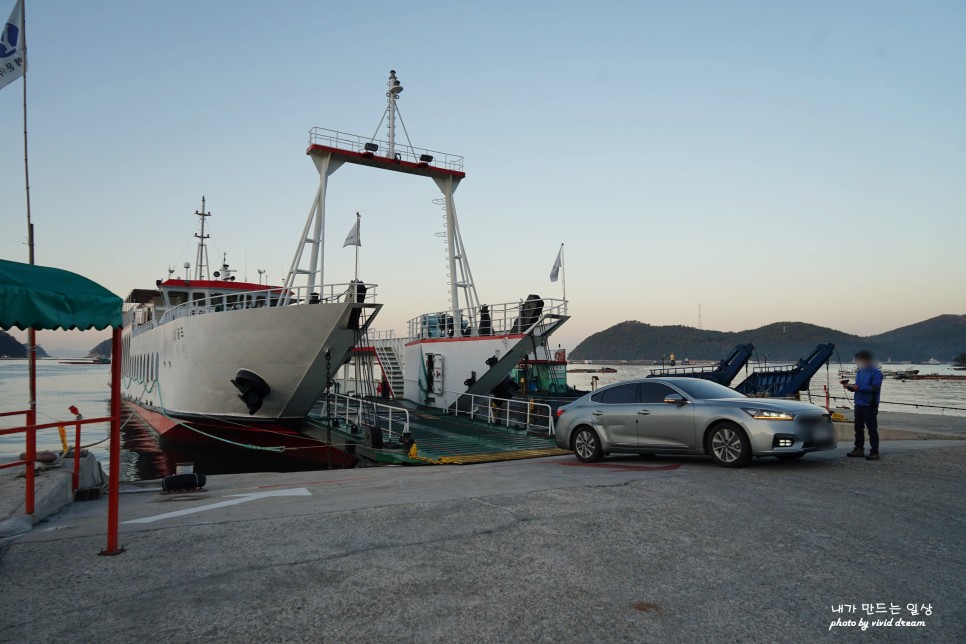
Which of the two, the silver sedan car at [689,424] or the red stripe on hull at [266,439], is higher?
the silver sedan car at [689,424]

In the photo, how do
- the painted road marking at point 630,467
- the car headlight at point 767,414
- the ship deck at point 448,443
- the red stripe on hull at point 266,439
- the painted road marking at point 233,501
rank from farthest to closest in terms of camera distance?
the red stripe on hull at point 266,439, the ship deck at point 448,443, the painted road marking at point 630,467, the car headlight at point 767,414, the painted road marking at point 233,501

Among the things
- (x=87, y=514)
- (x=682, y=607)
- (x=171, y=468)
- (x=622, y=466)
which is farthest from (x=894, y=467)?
(x=171, y=468)

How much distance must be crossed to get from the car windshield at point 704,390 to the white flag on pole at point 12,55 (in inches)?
481

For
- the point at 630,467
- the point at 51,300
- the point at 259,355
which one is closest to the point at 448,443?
the point at 630,467

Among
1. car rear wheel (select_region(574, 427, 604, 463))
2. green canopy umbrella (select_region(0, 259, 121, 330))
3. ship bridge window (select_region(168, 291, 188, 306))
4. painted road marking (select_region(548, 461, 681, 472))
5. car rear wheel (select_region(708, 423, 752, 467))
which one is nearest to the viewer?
green canopy umbrella (select_region(0, 259, 121, 330))

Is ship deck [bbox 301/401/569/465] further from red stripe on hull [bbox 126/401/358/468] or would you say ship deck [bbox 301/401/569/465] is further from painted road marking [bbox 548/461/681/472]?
painted road marking [bbox 548/461/681/472]

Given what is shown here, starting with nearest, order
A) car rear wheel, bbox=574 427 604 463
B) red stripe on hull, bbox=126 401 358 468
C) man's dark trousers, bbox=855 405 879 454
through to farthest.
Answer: man's dark trousers, bbox=855 405 879 454, car rear wheel, bbox=574 427 604 463, red stripe on hull, bbox=126 401 358 468

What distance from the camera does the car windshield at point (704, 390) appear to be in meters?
10.2

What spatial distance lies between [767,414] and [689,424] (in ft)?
3.92

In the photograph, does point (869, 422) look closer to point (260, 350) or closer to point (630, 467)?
point (630, 467)

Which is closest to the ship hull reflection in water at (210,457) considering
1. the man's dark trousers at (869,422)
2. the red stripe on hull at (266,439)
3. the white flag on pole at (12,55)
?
the red stripe on hull at (266,439)

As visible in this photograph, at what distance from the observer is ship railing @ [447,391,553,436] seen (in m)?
18.3

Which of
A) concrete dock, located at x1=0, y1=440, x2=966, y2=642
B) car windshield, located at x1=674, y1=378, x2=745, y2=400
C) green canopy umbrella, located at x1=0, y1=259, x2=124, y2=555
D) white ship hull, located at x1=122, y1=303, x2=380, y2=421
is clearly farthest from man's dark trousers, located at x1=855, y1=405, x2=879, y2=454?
white ship hull, located at x1=122, y1=303, x2=380, y2=421

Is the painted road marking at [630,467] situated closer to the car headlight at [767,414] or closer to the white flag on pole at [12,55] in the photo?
the car headlight at [767,414]
